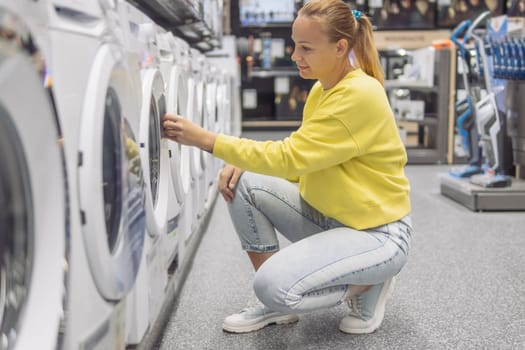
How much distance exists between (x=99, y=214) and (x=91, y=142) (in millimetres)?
118

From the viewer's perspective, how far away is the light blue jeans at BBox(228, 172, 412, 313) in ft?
4.91

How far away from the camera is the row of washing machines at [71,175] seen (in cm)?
76

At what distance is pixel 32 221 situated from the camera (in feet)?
2.69

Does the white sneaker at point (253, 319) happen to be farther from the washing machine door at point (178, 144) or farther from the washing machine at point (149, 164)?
the washing machine door at point (178, 144)

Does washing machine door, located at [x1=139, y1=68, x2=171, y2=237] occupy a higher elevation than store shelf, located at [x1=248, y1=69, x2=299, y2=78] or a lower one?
lower

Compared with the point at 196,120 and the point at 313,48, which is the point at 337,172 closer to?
the point at 313,48

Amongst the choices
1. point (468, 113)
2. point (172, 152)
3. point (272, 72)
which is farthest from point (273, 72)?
point (172, 152)

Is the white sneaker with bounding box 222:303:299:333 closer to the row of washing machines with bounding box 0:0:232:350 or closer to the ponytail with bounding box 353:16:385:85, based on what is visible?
the row of washing machines with bounding box 0:0:232:350

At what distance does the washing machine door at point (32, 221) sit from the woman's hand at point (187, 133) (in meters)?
0.65

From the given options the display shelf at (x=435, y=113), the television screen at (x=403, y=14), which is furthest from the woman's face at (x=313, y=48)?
the television screen at (x=403, y=14)

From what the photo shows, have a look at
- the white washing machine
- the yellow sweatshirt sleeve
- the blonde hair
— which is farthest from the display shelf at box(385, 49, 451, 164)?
the yellow sweatshirt sleeve

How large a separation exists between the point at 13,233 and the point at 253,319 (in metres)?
1.06

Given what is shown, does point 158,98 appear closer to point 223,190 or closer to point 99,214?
point 223,190

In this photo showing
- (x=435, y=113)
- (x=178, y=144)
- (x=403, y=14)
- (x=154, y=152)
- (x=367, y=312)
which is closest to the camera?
(x=154, y=152)
